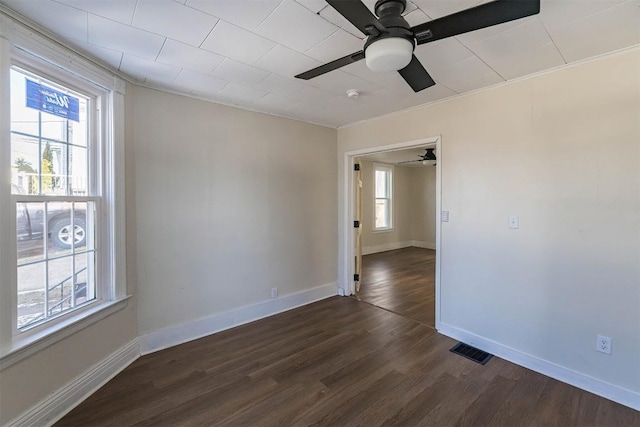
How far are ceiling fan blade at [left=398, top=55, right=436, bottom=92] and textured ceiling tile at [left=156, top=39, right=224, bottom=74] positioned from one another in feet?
4.35

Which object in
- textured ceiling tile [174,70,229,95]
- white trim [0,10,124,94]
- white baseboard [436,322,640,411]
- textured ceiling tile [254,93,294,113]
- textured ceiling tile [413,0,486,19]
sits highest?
textured ceiling tile [254,93,294,113]

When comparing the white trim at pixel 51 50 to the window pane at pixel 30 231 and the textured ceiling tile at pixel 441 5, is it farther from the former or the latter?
the textured ceiling tile at pixel 441 5

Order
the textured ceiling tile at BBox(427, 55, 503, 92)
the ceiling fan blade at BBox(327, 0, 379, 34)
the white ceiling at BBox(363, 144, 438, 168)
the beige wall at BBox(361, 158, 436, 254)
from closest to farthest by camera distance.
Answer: the ceiling fan blade at BBox(327, 0, 379, 34) → the textured ceiling tile at BBox(427, 55, 503, 92) → the white ceiling at BBox(363, 144, 438, 168) → the beige wall at BBox(361, 158, 436, 254)

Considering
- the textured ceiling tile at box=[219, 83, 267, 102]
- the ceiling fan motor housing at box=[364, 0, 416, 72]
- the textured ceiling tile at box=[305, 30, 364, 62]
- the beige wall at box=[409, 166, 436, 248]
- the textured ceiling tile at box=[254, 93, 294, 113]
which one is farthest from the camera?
the beige wall at box=[409, 166, 436, 248]

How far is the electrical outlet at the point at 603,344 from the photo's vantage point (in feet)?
6.84

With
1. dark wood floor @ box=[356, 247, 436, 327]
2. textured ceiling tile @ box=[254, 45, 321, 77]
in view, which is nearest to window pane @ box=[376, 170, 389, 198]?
dark wood floor @ box=[356, 247, 436, 327]

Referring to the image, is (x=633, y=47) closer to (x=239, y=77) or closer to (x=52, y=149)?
(x=239, y=77)

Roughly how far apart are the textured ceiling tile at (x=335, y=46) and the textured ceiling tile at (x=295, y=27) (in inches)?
1.7

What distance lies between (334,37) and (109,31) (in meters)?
1.39

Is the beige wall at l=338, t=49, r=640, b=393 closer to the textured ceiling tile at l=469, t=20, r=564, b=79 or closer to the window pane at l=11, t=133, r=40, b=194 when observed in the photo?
the textured ceiling tile at l=469, t=20, r=564, b=79

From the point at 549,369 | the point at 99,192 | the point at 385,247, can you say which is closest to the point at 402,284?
the point at 549,369

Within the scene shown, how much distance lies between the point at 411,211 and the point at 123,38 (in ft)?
25.4

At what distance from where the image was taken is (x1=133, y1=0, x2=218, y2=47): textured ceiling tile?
1551mm

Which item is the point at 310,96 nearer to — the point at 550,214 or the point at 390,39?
the point at 390,39
